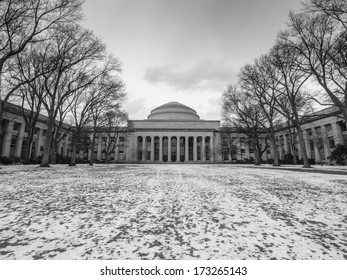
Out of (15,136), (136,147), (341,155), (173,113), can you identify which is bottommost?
(341,155)

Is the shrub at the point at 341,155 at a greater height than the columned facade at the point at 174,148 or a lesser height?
lesser

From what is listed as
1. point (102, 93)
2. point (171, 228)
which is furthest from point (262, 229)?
point (102, 93)

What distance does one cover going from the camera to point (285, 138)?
6078 cm

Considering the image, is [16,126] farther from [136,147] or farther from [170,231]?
[170,231]

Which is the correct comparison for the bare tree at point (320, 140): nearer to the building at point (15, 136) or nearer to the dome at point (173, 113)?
the dome at point (173, 113)

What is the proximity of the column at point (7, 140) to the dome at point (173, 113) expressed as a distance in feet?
154

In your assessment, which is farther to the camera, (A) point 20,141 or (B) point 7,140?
(A) point 20,141

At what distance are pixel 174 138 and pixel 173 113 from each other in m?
11.6

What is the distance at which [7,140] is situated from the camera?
39.8 metres

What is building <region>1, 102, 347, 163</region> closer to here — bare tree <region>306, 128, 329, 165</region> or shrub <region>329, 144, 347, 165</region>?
bare tree <region>306, 128, 329, 165</region>

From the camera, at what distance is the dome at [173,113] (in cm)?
7506

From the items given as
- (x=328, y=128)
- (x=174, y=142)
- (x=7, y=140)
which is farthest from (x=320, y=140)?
(x=7, y=140)

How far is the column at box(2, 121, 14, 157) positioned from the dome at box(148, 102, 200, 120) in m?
47.0

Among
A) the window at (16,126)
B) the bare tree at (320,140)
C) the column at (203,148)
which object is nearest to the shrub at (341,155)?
the bare tree at (320,140)
